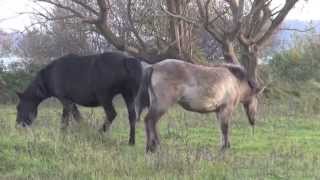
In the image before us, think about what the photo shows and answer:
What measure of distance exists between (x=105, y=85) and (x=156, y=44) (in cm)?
1263

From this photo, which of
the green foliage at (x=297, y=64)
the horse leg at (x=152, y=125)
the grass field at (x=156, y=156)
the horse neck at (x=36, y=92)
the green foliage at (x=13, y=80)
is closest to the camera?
the grass field at (x=156, y=156)

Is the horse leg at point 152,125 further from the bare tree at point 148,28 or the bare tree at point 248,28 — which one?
the bare tree at point 148,28

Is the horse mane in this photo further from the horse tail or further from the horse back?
the horse back

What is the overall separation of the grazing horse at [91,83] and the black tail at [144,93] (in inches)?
24.8

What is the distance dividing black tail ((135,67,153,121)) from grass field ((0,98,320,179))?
2.36 ft

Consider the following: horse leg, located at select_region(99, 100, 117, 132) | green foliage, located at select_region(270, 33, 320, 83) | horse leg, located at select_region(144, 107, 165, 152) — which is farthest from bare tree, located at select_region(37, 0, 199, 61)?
horse leg, located at select_region(144, 107, 165, 152)

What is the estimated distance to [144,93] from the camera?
10.9 metres

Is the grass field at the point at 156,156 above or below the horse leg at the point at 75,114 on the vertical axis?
below

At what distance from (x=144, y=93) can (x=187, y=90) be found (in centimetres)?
76

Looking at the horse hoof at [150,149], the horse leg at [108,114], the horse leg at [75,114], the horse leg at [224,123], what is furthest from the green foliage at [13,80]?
the horse hoof at [150,149]

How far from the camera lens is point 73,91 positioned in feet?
41.4

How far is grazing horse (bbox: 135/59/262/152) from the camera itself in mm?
10523

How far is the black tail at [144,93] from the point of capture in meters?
10.7

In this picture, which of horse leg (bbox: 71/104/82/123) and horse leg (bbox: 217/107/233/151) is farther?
horse leg (bbox: 71/104/82/123)
